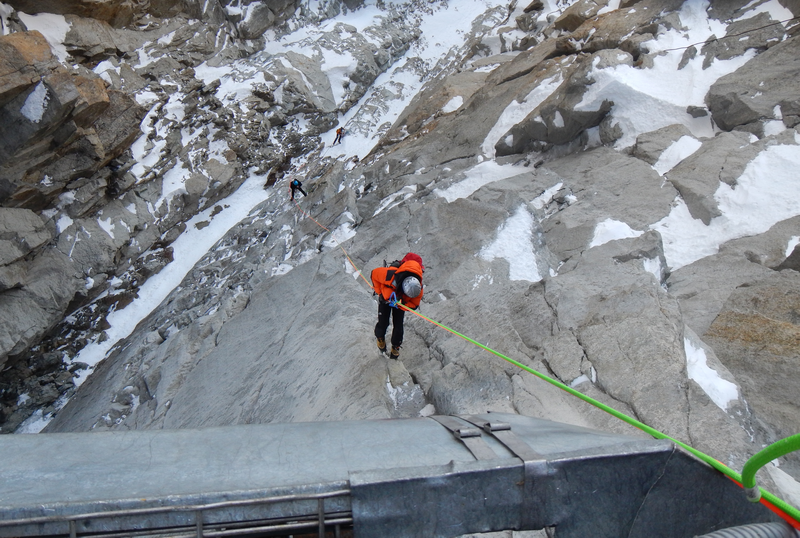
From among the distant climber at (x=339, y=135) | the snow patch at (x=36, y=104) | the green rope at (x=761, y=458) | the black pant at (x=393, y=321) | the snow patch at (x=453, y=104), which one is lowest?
the distant climber at (x=339, y=135)

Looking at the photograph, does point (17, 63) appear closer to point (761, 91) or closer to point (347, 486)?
point (347, 486)

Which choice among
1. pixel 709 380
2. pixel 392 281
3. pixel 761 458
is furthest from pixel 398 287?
pixel 761 458

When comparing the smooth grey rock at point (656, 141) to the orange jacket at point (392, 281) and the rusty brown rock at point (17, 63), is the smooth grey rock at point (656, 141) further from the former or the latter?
the rusty brown rock at point (17, 63)

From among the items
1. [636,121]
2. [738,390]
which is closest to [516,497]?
[738,390]

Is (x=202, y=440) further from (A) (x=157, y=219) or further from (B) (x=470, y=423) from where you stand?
(A) (x=157, y=219)

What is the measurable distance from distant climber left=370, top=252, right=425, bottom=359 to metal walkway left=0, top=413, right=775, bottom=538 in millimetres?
2787

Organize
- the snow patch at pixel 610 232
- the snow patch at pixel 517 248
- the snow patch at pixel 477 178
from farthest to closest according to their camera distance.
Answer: the snow patch at pixel 477 178 < the snow patch at pixel 610 232 < the snow patch at pixel 517 248

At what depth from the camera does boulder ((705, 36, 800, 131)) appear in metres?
8.95

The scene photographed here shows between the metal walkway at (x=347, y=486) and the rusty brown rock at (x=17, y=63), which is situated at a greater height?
the rusty brown rock at (x=17, y=63)

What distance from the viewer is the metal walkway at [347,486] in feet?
5.53

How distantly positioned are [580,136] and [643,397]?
331 inches

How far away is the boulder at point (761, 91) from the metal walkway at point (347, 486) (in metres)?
9.87

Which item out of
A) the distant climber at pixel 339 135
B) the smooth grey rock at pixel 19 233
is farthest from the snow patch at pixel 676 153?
the smooth grey rock at pixel 19 233

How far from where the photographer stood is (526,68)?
600 inches
